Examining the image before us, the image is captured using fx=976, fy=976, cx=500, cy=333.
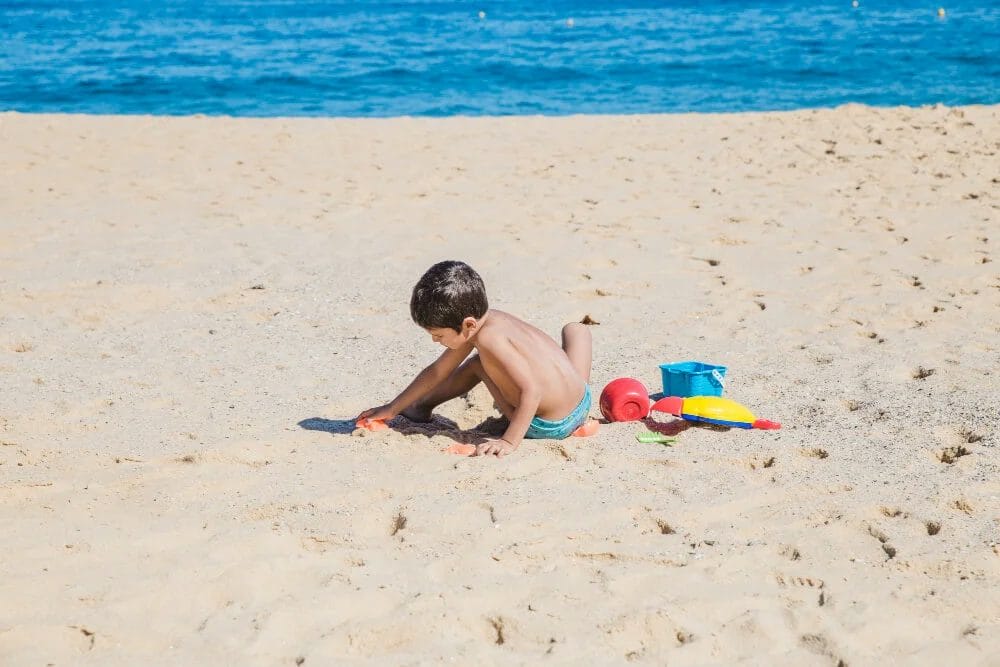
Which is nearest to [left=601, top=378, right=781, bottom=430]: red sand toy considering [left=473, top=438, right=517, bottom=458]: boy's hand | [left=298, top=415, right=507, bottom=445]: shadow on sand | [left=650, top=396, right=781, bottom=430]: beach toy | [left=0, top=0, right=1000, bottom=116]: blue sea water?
[left=650, top=396, right=781, bottom=430]: beach toy

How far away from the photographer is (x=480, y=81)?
64.6ft

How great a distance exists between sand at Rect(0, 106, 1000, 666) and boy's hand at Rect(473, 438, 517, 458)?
0.04 meters

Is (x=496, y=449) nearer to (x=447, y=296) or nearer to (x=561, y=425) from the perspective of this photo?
(x=561, y=425)

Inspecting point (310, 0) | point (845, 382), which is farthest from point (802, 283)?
point (310, 0)

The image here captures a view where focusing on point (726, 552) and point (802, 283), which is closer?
point (726, 552)

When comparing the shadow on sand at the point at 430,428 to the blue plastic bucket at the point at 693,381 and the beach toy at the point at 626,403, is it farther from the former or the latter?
the blue plastic bucket at the point at 693,381

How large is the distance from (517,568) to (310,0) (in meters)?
48.6

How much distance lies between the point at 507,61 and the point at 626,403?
63.7ft

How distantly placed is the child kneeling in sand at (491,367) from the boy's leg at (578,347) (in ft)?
0.27

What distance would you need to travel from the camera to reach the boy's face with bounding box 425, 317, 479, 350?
3820 mm

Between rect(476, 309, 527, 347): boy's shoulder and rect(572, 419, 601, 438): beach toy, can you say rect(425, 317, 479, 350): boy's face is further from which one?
rect(572, 419, 601, 438): beach toy

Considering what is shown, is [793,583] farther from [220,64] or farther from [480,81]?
[220,64]

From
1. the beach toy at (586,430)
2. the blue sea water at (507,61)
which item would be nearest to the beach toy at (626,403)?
the beach toy at (586,430)

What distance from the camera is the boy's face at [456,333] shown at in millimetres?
3820
